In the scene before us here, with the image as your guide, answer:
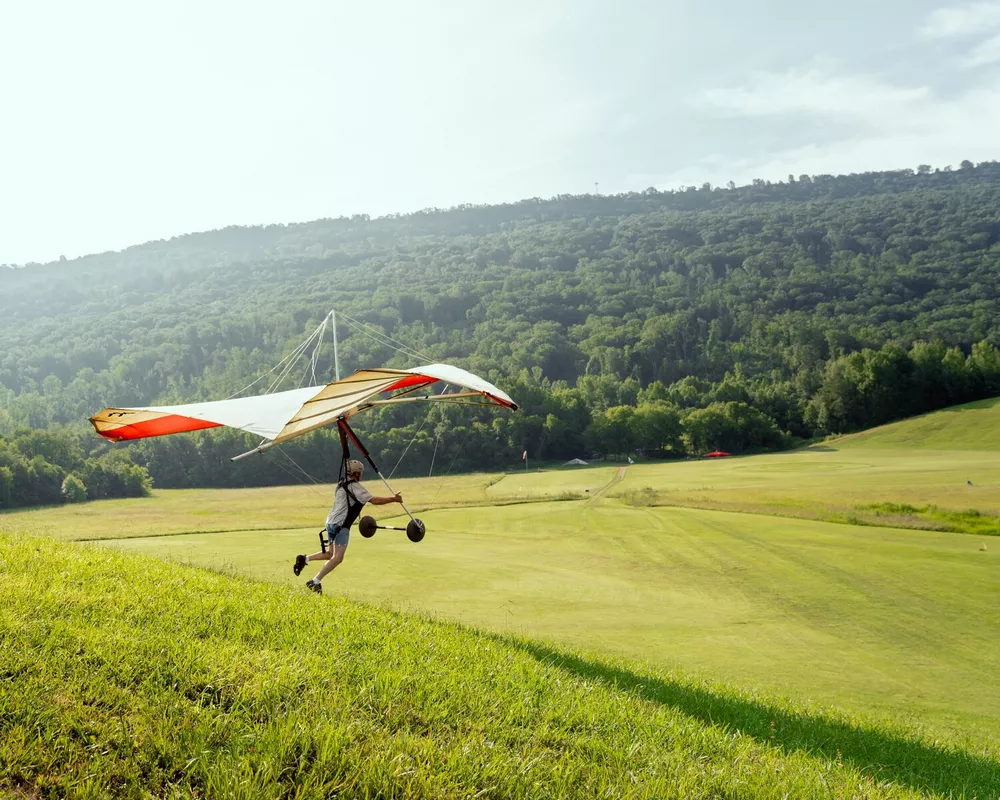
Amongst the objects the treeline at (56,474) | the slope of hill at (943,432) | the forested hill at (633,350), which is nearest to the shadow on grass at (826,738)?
the forested hill at (633,350)

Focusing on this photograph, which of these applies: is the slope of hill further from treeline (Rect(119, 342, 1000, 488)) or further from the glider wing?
the glider wing

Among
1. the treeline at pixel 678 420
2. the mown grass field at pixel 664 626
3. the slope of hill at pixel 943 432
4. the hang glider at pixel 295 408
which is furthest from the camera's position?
the treeline at pixel 678 420

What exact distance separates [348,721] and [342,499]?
248 inches

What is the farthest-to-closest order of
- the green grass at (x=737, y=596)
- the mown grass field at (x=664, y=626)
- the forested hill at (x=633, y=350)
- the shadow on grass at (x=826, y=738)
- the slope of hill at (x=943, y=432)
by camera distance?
→ the forested hill at (x=633, y=350) < the slope of hill at (x=943, y=432) < the green grass at (x=737, y=596) < the shadow on grass at (x=826, y=738) < the mown grass field at (x=664, y=626)

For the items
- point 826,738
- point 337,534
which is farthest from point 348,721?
point 337,534

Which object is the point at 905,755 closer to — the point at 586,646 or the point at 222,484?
the point at 586,646

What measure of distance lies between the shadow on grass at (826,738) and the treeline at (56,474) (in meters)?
82.0

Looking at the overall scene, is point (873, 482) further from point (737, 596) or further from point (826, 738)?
point (826, 738)

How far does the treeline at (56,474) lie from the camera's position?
74.0 meters

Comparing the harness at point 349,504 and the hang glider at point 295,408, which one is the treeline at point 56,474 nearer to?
the hang glider at point 295,408

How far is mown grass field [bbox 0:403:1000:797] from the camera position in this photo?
4.58 meters

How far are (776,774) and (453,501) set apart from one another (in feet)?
130

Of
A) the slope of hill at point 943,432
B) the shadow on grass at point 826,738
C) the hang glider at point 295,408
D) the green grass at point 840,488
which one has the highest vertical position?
the hang glider at point 295,408

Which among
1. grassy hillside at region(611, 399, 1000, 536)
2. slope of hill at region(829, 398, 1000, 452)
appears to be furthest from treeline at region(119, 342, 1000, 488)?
grassy hillside at region(611, 399, 1000, 536)
